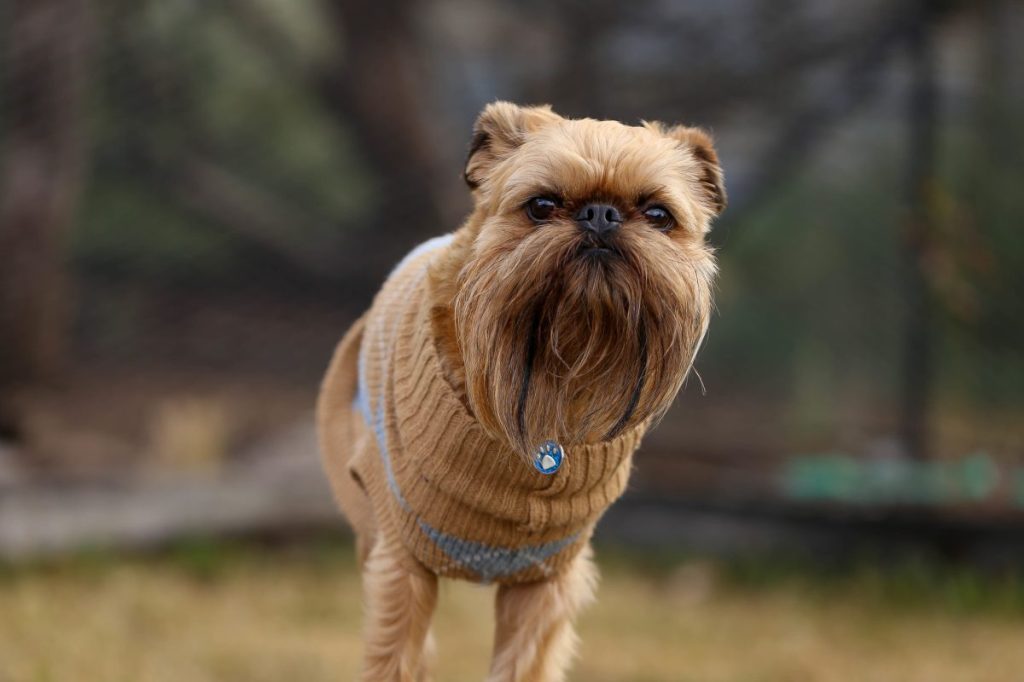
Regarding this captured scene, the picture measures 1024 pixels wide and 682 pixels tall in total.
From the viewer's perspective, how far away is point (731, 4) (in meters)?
6.55

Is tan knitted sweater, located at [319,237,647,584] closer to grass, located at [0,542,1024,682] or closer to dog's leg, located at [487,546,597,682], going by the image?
dog's leg, located at [487,546,597,682]

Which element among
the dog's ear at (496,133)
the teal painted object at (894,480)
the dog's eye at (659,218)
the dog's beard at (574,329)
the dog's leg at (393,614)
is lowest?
the dog's leg at (393,614)

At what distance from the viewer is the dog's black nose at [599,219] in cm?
253

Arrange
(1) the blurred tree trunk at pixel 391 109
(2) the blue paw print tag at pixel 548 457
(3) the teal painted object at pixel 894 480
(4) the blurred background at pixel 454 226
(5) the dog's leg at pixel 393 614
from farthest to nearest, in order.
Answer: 1. (1) the blurred tree trunk at pixel 391 109
2. (3) the teal painted object at pixel 894 480
3. (4) the blurred background at pixel 454 226
4. (5) the dog's leg at pixel 393 614
5. (2) the blue paw print tag at pixel 548 457

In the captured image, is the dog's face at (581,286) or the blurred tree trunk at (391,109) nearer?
the dog's face at (581,286)

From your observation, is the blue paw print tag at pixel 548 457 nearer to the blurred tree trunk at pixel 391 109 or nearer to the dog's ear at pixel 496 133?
the dog's ear at pixel 496 133

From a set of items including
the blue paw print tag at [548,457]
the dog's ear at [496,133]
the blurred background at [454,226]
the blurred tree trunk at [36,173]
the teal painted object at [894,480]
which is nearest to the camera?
the blue paw print tag at [548,457]

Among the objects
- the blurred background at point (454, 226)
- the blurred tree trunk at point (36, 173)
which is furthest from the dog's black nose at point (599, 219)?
the blurred tree trunk at point (36, 173)

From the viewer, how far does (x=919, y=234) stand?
6344mm

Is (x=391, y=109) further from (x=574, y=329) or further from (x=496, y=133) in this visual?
(x=574, y=329)

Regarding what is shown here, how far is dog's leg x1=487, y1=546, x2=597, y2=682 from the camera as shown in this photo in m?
3.04

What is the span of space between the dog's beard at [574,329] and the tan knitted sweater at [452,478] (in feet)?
0.36

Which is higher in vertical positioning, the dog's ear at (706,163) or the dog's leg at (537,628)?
the dog's ear at (706,163)

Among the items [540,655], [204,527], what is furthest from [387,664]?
[204,527]
